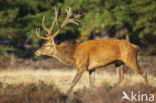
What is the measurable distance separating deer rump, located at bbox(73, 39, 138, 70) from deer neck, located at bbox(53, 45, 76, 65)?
0.16 m

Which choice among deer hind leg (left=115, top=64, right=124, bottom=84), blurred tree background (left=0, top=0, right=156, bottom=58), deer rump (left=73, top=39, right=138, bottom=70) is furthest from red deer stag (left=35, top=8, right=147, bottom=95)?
blurred tree background (left=0, top=0, right=156, bottom=58)

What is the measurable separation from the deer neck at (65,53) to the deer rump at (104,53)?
165 millimetres

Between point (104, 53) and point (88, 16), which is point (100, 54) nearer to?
point (104, 53)

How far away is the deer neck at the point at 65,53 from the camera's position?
11336 millimetres

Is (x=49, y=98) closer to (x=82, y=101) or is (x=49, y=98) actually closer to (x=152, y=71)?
(x=82, y=101)

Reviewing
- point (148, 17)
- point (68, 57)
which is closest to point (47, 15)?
point (148, 17)

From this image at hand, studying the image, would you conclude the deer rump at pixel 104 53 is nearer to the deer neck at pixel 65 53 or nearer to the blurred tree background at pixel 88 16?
the deer neck at pixel 65 53

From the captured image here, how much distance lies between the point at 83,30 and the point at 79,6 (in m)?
2.05

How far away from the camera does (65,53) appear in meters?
11.5

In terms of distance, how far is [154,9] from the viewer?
28766 millimetres

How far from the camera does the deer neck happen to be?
1134 cm

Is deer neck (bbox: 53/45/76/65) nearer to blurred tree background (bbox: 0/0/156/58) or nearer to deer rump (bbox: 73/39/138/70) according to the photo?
deer rump (bbox: 73/39/138/70)

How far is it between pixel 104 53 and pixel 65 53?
1.29 m

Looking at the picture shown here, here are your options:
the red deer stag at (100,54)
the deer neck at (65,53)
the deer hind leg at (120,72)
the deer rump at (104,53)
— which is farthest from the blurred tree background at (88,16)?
the deer rump at (104,53)
